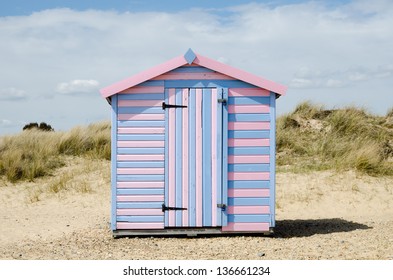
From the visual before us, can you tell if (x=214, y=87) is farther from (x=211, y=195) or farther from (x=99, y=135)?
(x=99, y=135)

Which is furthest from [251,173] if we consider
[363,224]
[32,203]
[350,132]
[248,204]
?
[350,132]

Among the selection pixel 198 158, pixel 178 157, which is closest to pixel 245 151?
pixel 198 158

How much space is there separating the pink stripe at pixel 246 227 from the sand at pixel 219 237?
0.16 meters

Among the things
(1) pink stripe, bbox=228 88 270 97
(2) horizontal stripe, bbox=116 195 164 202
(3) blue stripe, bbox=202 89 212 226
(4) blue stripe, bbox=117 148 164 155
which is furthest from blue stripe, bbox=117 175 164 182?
(1) pink stripe, bbox=228 88 270 97

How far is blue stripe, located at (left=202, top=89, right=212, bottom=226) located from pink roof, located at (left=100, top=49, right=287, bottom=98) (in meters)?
0.43

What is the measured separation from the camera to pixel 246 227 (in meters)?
9.97

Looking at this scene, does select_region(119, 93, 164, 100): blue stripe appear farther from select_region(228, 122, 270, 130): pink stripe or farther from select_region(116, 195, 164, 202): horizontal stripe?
select_region(116, 195, 164, 202): horizontal stripe

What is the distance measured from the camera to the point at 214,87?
980cm

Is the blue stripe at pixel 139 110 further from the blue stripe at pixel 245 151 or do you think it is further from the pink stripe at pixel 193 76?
the blue stripe at pixel 245 151

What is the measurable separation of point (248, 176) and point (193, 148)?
101cm

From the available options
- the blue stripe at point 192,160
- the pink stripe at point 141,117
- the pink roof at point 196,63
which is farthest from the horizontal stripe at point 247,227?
the pink roof at point 196,63

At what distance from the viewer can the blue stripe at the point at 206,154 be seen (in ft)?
32.0

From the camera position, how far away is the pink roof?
384 inches

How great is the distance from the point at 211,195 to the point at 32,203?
6.57m
